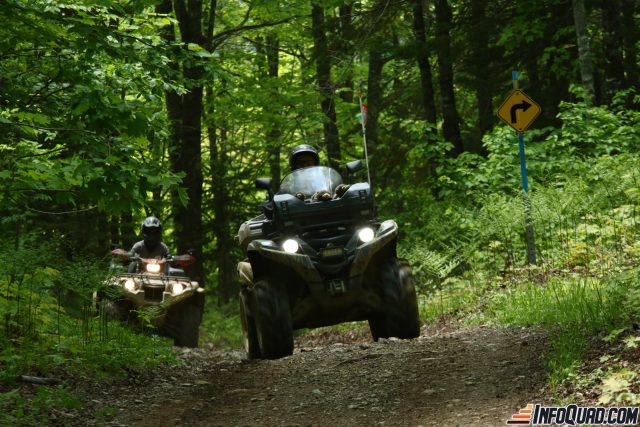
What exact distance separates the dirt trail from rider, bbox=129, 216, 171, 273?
201 inches

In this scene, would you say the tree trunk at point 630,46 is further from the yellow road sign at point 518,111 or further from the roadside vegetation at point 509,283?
the yellow road sign at point 518,111

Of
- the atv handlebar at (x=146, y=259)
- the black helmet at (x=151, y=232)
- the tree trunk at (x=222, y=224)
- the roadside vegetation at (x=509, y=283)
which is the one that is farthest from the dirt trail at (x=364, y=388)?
the tree trunk at (x=222, y=224)

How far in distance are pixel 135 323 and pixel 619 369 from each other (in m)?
9.77

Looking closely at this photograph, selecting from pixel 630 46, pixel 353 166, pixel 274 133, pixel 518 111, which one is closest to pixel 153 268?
pixel 353 166

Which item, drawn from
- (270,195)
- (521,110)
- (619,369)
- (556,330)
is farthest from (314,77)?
(619,369)

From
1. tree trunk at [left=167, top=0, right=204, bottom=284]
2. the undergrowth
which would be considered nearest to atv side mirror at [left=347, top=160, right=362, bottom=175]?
the undergrowth

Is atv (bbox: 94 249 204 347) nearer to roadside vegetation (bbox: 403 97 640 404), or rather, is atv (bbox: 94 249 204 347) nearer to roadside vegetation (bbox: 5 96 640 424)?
roadside vegetation (bbox: 5 96 640 424)

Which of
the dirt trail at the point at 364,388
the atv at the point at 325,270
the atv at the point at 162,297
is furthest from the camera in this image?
the atv at the point at 162,297

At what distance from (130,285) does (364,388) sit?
7129 millimetres

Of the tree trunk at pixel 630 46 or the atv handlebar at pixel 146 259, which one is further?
the tree trunk at pixel 630 46

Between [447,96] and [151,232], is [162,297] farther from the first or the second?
[447,96]

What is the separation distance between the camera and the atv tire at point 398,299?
10.0 meters

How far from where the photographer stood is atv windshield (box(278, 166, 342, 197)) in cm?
1074

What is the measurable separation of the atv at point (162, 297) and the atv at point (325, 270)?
4476 millimetres
